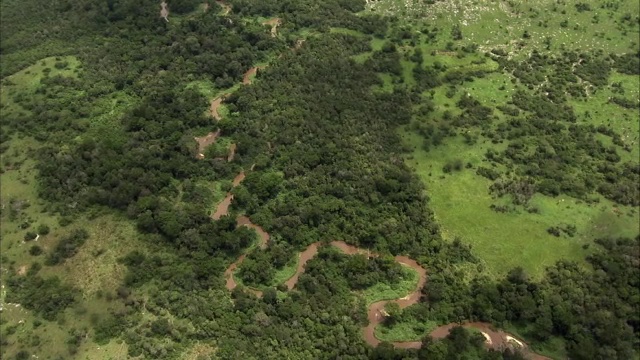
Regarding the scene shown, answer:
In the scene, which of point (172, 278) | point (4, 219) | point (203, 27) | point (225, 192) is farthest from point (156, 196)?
point (203, 27)

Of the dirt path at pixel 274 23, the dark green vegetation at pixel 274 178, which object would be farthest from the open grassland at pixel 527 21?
the dirt path at pixel 274 23

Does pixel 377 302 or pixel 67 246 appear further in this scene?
pixel 67 246

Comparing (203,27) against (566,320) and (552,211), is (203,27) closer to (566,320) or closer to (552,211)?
(552,211)

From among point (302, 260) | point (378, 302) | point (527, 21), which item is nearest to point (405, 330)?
point (378, 302)

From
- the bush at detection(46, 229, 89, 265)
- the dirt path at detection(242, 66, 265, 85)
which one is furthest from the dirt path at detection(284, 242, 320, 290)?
the dirt path at detection(242, 66, 265, 85)

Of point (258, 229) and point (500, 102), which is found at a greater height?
point (500, 102)

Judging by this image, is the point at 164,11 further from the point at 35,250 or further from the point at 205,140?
the point at 35,250
